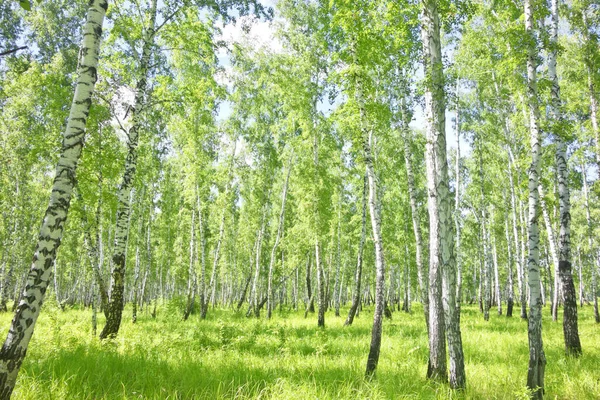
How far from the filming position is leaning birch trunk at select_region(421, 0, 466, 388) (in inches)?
229

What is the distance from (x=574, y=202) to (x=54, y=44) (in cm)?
4322

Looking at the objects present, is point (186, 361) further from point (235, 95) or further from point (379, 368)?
point (235, 95)

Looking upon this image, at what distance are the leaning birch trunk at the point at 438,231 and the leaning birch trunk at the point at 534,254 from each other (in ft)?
4.24

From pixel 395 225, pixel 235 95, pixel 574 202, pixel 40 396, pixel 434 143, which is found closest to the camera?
pixel 40 396

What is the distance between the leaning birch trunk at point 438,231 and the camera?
582cm

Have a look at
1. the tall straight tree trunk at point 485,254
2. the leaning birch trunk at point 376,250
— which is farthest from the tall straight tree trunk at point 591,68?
the leaning birch trunk at point 376,250

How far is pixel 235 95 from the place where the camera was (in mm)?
→ 18984

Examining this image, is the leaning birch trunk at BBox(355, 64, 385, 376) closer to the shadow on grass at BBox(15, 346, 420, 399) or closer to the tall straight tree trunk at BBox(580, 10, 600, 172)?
the shadow on grass at BBox(15, 346, 420, 399)

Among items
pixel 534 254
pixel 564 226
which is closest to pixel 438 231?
pixel 534 254

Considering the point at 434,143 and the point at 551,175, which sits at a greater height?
the point at 551,175

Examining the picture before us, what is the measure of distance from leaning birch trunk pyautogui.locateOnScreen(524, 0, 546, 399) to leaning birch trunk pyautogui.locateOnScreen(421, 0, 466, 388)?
4.24 ft

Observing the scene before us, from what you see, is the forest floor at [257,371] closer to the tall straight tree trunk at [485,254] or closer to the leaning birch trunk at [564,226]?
the leaning birch trunk at [564,226]

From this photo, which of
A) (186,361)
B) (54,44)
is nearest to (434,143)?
(186,361)

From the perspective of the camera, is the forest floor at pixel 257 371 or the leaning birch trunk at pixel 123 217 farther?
the leaning birch trunk at pixel 123 217
